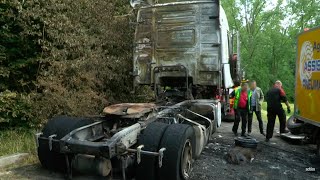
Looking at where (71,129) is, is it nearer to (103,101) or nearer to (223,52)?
(103,101)

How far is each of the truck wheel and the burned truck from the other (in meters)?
0.01

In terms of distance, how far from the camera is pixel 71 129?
5473 millimetres

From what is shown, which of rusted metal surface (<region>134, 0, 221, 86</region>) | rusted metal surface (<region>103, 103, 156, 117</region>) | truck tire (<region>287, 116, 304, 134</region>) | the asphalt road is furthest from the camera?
truck tire (<region>287, 116, 304, 134</region>)

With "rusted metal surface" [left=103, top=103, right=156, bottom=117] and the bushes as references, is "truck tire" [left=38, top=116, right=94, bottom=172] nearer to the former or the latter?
"rusted metal surface" [left=103, top=103, right=156, bottom=117]

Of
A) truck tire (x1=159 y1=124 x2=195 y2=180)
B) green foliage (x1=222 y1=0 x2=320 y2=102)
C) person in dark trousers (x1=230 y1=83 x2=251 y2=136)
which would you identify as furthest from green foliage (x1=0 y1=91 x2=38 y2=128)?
green foliage (x1=222 y1=0 x2=320 y2=102)

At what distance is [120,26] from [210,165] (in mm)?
5191

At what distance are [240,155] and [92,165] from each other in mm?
3122

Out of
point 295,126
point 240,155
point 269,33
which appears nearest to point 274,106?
point 295,126

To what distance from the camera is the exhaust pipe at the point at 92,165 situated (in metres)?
4.74

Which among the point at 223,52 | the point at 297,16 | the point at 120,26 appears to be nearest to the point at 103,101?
the point at 120,26

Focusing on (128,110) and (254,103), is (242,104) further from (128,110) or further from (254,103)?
(128,110)

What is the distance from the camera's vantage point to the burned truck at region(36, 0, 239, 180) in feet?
15.6

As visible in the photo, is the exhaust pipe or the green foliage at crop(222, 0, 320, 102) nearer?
the exhaust pipe

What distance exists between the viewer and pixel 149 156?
184 inches
